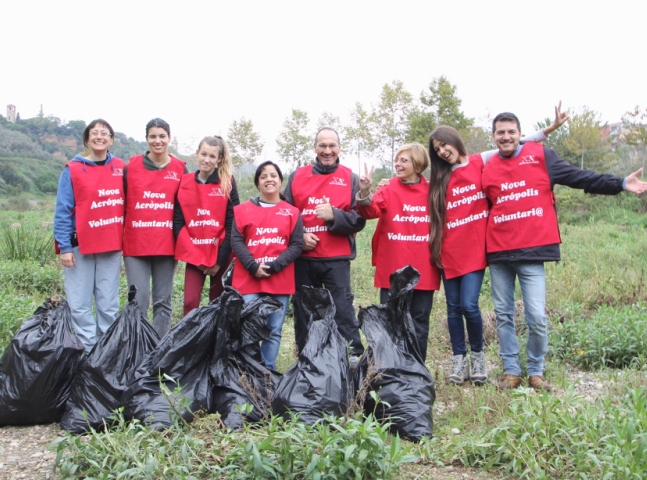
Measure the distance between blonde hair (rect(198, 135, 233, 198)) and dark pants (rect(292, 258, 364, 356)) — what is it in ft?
2.63

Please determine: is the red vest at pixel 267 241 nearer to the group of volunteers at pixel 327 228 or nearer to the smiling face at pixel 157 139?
the group of volunteers at pixel 327 228

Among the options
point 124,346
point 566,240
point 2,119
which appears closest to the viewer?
point 124,346

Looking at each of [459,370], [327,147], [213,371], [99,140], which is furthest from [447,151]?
[99,140]

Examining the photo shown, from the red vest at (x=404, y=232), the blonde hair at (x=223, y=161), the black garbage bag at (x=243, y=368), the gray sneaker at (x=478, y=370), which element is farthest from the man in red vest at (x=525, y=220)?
the blonde hair at (x=223, y=161)

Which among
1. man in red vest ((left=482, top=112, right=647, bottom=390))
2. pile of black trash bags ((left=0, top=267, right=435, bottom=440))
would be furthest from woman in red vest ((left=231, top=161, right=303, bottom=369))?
man in red vest ((left=482, top=112, right=647, bottom=390))

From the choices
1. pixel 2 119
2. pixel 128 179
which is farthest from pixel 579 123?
pixel 2 119

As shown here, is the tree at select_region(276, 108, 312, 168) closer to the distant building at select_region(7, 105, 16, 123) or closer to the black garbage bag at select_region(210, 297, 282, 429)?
the black garbage bag at select_region(210, 297, 282, 429)

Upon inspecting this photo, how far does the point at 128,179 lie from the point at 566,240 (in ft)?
32.0

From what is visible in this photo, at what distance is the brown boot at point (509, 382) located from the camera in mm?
4105

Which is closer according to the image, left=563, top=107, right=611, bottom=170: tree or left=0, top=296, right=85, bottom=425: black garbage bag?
left=0, top=296, right=85, bottom=425: black garbage bag

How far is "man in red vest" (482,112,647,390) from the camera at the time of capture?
12.9ft

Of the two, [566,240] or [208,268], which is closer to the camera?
[208,268]

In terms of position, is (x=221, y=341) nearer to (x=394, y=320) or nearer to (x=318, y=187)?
(x=394, y=320)

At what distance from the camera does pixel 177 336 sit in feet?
11.5
